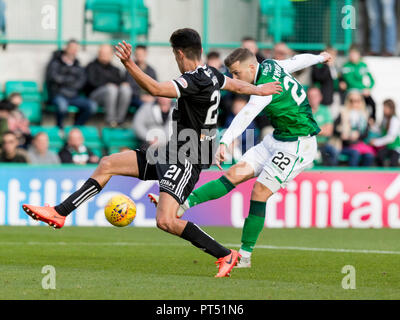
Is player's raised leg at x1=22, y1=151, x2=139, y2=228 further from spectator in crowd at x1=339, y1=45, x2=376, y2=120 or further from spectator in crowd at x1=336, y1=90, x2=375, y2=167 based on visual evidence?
spectator in crowd at x1=339, y1=45, x2=376, y2=120

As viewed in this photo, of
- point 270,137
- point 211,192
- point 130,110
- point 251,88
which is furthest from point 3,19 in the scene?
point 251,88

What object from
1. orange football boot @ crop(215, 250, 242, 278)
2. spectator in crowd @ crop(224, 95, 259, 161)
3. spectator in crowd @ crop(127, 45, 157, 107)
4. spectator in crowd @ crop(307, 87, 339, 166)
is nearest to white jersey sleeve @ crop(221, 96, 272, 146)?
orange football boot @ crop(215, 250, 242, 278)

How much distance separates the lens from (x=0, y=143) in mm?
16000

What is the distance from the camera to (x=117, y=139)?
17.9 m

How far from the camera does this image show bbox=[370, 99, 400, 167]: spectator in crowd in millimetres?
17531

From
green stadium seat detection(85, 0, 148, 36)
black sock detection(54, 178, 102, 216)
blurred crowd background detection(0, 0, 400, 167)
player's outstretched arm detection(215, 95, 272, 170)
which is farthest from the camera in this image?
green stadium seat detection(85, 0, 148, 36)

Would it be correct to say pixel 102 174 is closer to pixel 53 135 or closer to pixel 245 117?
pixel 245 117

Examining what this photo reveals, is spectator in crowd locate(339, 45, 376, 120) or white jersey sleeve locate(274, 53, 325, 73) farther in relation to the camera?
spectator in crowd locate(339, 45, 376, 120)

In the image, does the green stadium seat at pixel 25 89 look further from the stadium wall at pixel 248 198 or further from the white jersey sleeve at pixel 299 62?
the white jersey sleeve at pixel 299 62

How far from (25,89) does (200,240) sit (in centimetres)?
1057

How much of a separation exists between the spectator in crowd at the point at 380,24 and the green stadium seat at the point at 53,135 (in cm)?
710

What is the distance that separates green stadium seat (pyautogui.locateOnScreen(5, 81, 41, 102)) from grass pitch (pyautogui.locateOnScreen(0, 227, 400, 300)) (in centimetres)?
441
